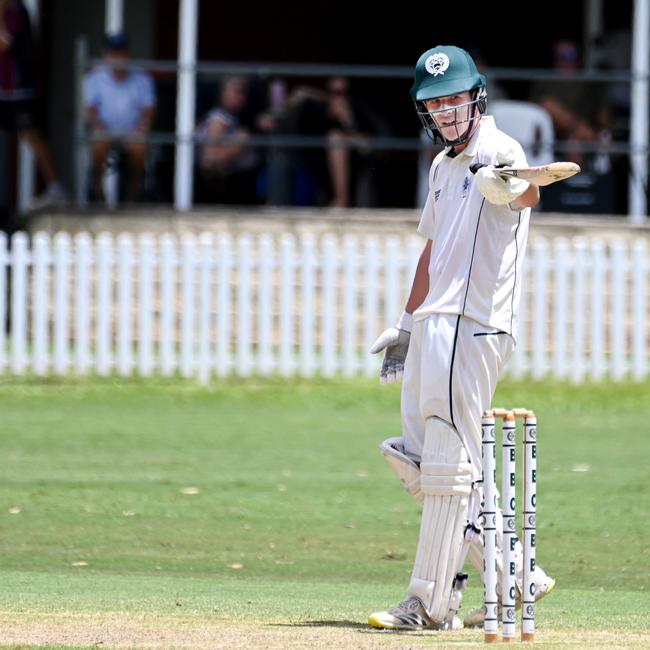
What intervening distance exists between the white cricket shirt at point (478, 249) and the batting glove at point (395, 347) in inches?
13.4

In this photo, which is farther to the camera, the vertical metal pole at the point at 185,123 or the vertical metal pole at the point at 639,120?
the vertical metal pole at the point at 185,123

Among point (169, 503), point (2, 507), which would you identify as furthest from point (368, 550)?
point (2, 507)

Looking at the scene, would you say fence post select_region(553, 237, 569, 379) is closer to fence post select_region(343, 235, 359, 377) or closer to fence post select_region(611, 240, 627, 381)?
fence post select_region(611, 240, 627, 381)

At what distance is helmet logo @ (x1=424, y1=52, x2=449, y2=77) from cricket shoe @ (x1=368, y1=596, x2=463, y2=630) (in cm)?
198

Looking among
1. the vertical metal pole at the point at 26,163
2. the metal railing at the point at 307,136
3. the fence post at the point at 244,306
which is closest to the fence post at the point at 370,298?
the fence post at the point at 244,306

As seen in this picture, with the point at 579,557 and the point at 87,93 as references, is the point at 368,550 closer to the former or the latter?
the point at 579,557

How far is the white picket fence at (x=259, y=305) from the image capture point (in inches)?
651

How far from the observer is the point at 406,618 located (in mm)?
6605

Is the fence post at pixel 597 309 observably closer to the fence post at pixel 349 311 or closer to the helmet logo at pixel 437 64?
the fence post at pixel 349 311

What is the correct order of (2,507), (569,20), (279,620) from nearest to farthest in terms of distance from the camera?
(279,620) → (2,507) → (569,20)

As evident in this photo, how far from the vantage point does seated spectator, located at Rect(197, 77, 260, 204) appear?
62.4ft

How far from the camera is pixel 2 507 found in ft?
34.0

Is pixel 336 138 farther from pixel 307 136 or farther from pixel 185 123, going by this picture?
pixel 185 123

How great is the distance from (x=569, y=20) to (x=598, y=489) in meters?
13.6
